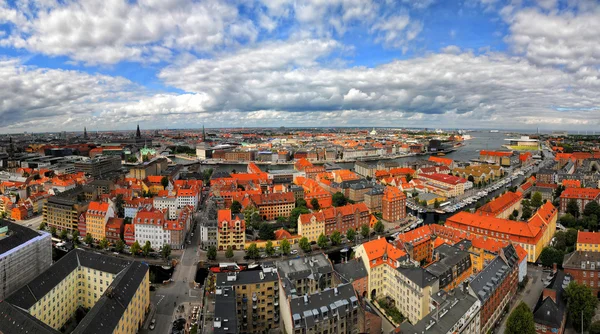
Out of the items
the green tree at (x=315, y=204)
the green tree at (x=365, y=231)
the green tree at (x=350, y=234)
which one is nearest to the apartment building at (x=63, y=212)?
the green tree at (x=315, y=204)

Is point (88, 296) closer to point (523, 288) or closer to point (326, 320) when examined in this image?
point (326, 320)

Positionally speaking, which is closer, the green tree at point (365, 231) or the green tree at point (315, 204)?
the green tree at point (365, 231)

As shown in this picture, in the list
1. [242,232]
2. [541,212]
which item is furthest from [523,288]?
[242,232]

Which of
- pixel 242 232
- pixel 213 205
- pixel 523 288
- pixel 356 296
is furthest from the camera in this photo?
pixel 213 205

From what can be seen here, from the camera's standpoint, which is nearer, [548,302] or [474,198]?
[548,302]

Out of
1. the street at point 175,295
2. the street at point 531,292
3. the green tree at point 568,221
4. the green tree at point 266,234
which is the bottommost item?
the street at point 531,292

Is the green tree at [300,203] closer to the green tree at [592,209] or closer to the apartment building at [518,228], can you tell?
the apartment building at [518,228]

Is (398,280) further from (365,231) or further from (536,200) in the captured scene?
(536,200)
